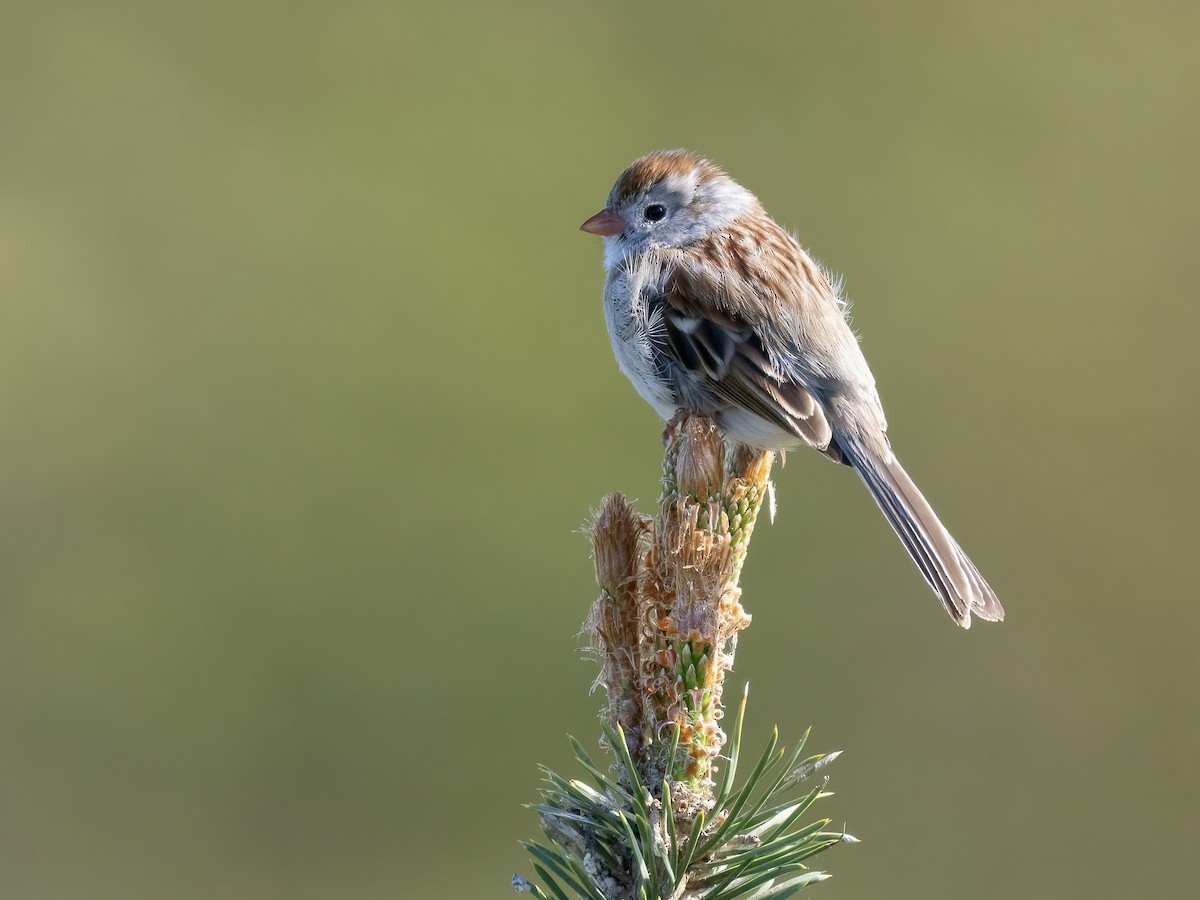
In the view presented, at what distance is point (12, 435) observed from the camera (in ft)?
17.1

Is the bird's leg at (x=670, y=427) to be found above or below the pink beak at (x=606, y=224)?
below

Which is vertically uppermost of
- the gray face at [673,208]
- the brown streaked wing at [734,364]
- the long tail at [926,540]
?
the gray face at [673,208]

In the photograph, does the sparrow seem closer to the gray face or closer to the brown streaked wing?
the brown streaked wing

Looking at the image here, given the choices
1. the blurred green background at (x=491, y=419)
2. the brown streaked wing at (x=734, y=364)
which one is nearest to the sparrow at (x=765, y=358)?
the brown streaked wing at (x=734, y=364)

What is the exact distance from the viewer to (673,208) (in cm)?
315

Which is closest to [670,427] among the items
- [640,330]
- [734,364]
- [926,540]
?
[734,364]

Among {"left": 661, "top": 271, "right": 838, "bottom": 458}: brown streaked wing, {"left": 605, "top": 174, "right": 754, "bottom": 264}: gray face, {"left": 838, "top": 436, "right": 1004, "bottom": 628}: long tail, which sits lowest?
{"left": 838, "top": 436, "right": 1004, "bottom": 628}: long tail

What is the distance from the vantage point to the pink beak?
321 centimetres

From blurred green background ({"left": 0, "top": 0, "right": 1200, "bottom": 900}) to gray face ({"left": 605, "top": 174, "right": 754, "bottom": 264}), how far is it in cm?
168

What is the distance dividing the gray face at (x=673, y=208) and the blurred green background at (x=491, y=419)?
1.68 meters

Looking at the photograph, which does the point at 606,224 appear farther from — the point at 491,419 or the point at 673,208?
the point at 491,419

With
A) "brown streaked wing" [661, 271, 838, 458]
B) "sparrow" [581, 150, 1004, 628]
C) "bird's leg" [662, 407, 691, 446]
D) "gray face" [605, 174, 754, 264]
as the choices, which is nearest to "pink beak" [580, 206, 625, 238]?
"gray face" [605, 174, 754, 264]

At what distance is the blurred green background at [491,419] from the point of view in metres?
4.47

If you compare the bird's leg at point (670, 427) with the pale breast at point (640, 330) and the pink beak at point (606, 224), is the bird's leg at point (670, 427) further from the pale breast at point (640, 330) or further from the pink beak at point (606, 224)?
the pink beak at point (606, 224)
